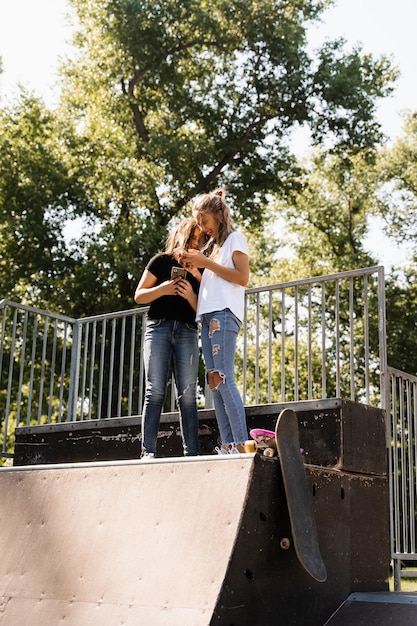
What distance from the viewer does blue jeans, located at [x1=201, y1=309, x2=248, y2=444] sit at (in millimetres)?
4109

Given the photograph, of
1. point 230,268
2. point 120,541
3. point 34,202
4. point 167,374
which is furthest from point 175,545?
point 34,202

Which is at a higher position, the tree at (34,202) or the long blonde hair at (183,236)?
the tree at (34,202)

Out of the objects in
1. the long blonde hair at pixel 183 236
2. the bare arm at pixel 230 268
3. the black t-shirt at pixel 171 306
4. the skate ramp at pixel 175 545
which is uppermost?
the long blonde hair at pixel 183 236

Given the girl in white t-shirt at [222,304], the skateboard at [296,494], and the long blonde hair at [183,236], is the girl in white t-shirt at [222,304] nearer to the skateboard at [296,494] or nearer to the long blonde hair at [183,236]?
the long blonde hair at [183,236]

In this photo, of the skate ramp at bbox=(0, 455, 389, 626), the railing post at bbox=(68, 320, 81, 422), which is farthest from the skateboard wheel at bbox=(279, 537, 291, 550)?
the railing post at bbox=(68, 320, 81, 422)

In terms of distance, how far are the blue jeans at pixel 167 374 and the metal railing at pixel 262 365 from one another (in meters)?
0.65

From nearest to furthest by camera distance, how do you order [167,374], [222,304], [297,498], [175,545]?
[175,545] → [297,498] → [222,304] → [167,374]

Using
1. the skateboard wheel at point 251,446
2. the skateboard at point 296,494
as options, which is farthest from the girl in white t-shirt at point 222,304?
the skateboard at point 296,494

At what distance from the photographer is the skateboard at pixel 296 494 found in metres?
3.23

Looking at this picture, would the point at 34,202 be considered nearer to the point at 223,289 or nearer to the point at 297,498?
the point at 223,289

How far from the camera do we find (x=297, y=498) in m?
3.33

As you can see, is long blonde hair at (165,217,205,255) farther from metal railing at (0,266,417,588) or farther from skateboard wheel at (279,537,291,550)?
skateboard wheel at (279,537,291,550)

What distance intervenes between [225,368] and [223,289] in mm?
472

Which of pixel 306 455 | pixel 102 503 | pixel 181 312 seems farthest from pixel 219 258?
pixel 102 503
